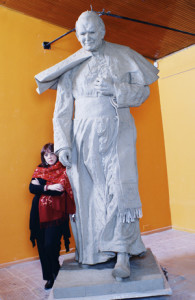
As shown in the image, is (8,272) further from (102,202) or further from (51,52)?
(51,52)

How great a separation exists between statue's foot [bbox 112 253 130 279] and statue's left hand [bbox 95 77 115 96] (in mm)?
1153

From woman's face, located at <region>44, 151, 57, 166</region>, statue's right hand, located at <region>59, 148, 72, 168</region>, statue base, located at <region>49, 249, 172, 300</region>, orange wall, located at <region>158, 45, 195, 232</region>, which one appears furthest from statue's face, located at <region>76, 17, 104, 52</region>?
orange wall, located at <region>158, 45, 195, 232</region>

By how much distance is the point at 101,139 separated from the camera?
2484 millimetres

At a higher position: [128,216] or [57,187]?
[57,187]

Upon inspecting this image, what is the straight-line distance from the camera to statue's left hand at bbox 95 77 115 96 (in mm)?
2477

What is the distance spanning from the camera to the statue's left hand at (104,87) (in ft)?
8.13

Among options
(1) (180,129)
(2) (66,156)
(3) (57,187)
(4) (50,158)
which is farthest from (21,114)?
(1) (180,129)

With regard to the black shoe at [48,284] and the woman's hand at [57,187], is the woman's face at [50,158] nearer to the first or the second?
the woman's hand at [57,187]

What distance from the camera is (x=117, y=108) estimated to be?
8.20 ft

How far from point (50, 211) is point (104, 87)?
114 cm

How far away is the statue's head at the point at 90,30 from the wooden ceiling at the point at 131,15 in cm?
123

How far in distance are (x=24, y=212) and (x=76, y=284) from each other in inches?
67.1

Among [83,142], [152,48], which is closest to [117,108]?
[83,142]

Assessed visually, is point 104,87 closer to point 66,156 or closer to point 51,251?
point 66,156
